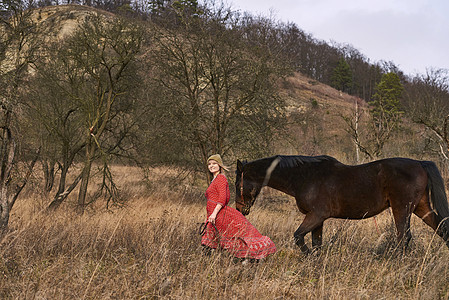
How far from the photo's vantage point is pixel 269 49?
11961 millimetres

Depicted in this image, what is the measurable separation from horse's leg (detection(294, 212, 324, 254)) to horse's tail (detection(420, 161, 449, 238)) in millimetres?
1526

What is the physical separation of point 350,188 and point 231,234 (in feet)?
6.18

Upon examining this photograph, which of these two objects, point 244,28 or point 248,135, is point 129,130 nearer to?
point 248,135

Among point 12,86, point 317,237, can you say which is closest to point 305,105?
point 12,86

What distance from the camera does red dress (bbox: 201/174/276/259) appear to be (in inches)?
169

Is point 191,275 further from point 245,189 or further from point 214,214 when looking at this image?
point 245,189

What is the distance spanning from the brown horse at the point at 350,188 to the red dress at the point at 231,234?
2.12 ft

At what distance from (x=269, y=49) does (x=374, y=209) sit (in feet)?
26.5

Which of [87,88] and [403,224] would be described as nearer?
[403,224]

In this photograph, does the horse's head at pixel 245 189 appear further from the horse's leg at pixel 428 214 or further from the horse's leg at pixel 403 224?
the horse's leg at pixel 428 214

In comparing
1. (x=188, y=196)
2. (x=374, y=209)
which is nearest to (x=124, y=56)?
(x=188, y=196)

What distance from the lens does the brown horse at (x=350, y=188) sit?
16.0 ft

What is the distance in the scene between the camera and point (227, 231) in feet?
14.6

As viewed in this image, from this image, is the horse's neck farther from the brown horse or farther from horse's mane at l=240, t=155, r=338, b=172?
horse's mane at l=240, t=155, r=338, b=172
